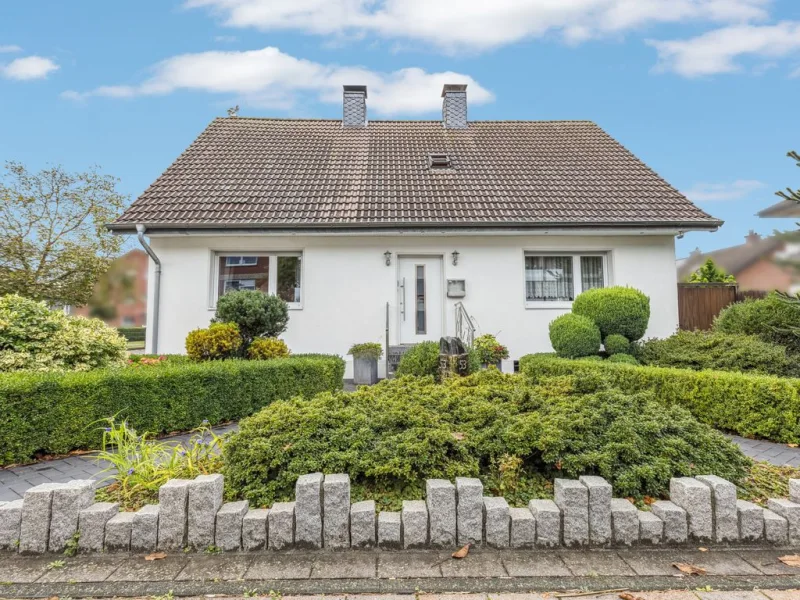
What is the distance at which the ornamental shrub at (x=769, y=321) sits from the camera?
5918 mm

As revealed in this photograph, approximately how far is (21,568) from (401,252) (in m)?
7.34

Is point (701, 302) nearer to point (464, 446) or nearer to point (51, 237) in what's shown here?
point (464, 446)

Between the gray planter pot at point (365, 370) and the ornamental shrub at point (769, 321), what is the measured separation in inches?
226

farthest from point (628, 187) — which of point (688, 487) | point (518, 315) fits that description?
point (688, 487)

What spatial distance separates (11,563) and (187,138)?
11432mm

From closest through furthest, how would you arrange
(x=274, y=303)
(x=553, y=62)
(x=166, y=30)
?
(x=274, y=303) < (x=166, y=30) < (x=553, y=62)

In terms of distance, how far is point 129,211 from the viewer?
28.2ft

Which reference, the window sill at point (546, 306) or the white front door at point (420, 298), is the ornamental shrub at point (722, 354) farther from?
the white front door at point (420, 298)

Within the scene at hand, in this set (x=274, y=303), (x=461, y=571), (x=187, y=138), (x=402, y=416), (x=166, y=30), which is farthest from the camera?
(x=187, y=138)

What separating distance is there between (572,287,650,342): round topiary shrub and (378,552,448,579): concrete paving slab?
5845 mm

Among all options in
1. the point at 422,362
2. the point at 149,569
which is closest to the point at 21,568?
the point at 149,569

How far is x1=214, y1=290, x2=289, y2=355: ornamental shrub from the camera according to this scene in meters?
6.87

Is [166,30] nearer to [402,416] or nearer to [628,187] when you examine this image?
[402,416]

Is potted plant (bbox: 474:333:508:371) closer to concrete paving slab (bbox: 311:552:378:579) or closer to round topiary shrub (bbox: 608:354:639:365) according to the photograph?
round topiary shrub (bbox: 608:354:639:365)
